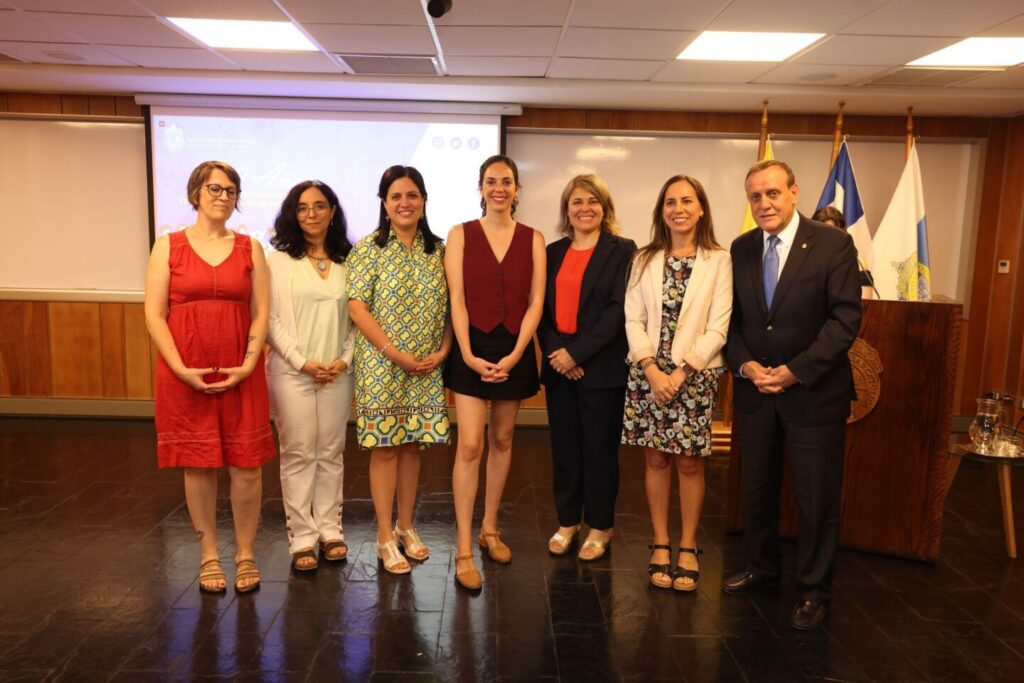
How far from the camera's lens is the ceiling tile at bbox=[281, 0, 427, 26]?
3.74m

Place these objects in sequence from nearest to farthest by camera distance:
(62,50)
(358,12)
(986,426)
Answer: (986,426) → (358,12) → (62,50)

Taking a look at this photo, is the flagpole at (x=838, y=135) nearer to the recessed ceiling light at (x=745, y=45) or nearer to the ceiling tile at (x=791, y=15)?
the recessed ceiling light at (x=745, y=45)

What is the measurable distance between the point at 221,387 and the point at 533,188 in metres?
3.96

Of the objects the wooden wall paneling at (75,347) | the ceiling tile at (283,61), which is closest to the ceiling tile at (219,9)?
the ceiling tile at (283,61)

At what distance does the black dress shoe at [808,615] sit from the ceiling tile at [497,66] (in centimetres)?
354

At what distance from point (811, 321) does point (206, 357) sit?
2332mm

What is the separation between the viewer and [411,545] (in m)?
3.36

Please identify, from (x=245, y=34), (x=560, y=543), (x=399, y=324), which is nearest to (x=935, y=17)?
(x=399, y=324)

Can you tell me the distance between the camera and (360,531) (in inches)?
145

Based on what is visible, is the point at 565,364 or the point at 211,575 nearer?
the point at 211,575

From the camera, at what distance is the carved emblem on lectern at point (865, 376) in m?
3.38

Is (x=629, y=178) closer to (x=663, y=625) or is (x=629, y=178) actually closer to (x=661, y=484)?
(x=661, y=484)

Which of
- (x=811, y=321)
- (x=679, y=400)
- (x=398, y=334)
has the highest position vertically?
(x=811, y=321)

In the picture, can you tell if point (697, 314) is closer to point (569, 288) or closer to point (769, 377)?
→ point (769, 377)
